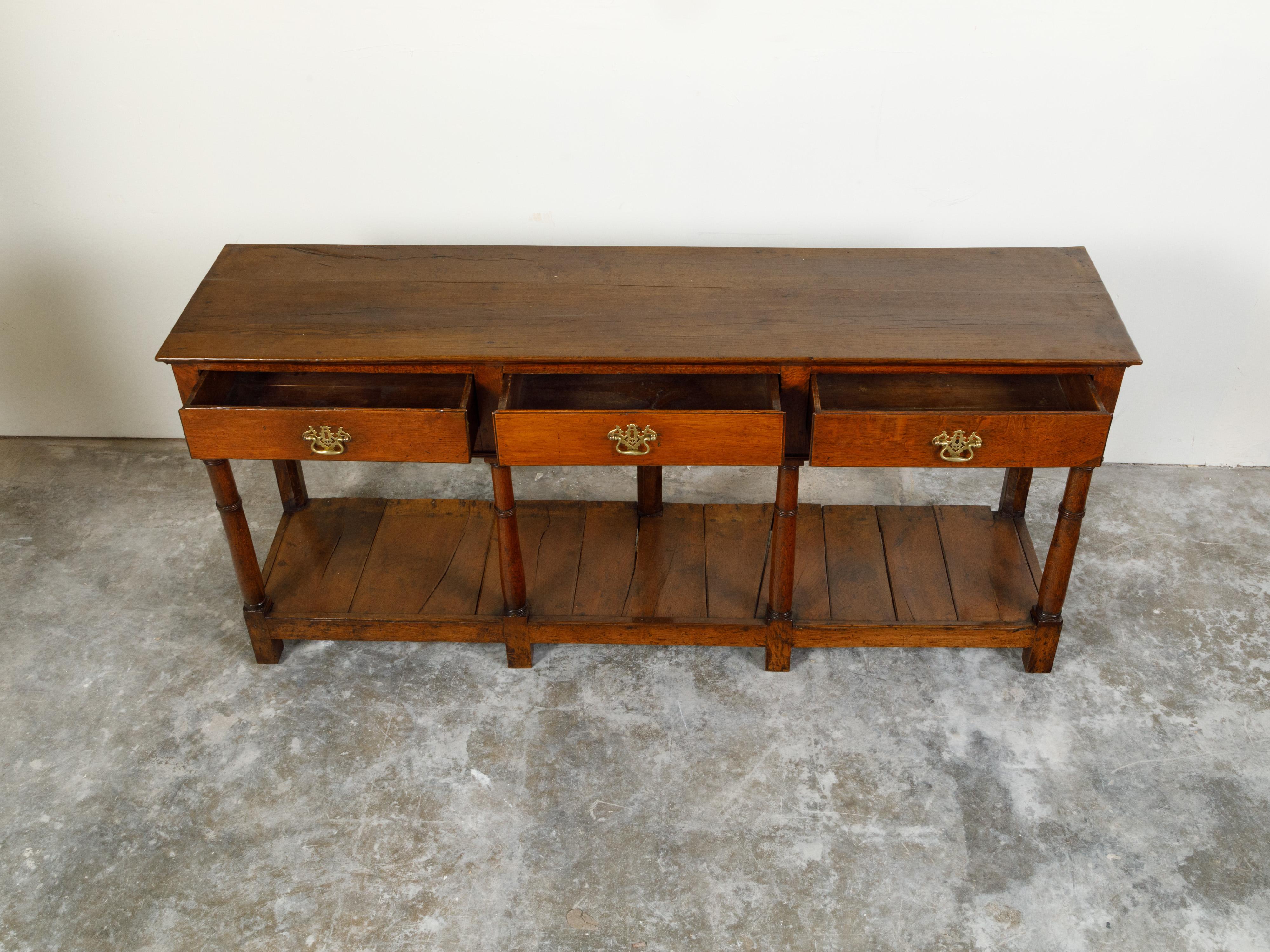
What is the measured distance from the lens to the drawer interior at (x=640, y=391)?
246 centimetres

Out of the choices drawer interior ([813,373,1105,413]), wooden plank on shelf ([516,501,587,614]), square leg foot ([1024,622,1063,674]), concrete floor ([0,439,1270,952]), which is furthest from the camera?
wooden plank on shelf ([516,501,587,614])

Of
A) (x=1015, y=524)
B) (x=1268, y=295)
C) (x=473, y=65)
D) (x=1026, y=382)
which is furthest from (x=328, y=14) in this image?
(x=1268, y=295)

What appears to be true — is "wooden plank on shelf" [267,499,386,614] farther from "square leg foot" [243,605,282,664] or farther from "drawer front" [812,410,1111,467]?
"drawer front" [812,410,1111,467]

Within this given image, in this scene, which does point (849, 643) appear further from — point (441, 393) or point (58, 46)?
point (58, 46)

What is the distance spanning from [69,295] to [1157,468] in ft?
11.3

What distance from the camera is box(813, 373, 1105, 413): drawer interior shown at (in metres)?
2.43

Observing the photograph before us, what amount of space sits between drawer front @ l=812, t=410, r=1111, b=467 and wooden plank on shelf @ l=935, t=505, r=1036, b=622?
55 centimetres

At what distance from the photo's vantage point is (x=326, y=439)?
7.63 feet

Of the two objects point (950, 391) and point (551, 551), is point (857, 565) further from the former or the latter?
point (551, 551)

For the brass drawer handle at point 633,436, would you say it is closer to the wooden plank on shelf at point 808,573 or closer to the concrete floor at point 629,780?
the wooden plank on shelf at point 808,573

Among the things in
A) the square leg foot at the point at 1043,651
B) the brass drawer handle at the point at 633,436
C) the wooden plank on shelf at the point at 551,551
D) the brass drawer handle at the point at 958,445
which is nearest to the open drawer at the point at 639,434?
the brass drawer handle at the point at 633,436

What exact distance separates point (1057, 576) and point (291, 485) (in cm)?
205

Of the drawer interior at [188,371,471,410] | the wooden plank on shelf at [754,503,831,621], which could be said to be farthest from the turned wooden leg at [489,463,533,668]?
the wooden plank on shelf at [754,503,831,621]

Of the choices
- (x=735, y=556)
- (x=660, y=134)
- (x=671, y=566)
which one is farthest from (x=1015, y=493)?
(x=660, y=134)
